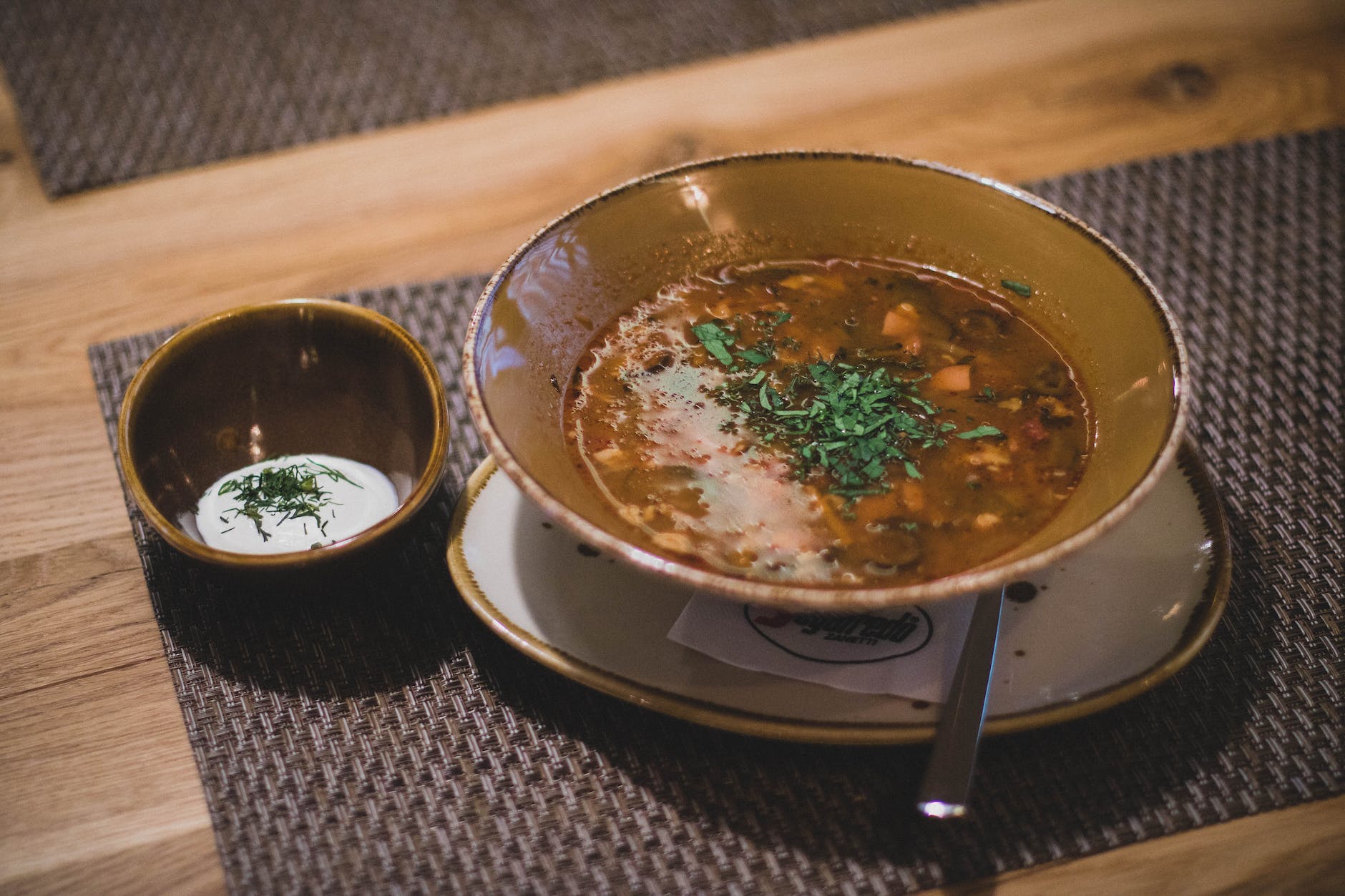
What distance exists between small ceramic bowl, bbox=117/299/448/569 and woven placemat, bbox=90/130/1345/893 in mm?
142

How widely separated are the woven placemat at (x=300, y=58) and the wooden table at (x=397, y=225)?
8cm

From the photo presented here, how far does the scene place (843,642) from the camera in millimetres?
1545

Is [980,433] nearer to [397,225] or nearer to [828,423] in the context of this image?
[828,423]

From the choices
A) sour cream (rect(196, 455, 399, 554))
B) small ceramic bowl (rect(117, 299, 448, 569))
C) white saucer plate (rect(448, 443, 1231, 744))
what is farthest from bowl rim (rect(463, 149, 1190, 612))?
sour cream (rect(196, 455, 399, 554))

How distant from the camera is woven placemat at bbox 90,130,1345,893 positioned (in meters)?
1.43

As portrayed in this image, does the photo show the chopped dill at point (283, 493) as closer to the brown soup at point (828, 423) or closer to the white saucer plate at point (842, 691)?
the white saucer plate at point (842, 691)

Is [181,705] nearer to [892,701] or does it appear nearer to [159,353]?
[159,353]

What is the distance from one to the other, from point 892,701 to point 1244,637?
0.58m

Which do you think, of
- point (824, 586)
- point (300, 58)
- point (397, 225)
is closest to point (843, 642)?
point (824, 586)

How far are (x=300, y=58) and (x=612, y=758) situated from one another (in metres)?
2.23

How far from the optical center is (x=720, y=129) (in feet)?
9.07

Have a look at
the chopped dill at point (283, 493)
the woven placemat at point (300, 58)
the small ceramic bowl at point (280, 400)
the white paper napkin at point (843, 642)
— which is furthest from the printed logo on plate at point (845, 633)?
the woven placemat at point (300, 58)

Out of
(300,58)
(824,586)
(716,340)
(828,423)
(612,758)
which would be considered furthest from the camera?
(300,58)

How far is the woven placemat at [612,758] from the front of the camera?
143 cm
